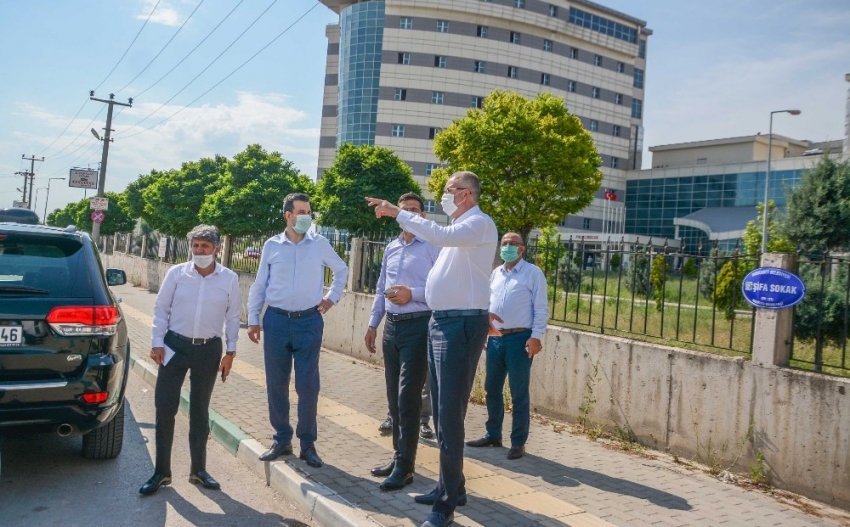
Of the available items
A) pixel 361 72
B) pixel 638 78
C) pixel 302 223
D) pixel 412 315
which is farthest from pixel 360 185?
pixel 638 78

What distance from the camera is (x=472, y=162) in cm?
3628

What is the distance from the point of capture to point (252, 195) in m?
22.5

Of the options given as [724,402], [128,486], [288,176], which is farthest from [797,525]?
[288,176]

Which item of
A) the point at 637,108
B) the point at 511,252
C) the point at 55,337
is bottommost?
the point at 55,337

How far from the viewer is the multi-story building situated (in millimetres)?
54125

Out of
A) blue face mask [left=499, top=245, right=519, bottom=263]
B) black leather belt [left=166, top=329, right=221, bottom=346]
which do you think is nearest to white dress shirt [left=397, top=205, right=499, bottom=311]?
black leather belt [left=166, top=329, right=221, bottom=346]

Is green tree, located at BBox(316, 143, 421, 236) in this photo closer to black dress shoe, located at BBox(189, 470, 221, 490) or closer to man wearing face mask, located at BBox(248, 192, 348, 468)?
man wearing face mask, located at BBox(248, 192, 348, 468)

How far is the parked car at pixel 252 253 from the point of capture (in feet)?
49.6

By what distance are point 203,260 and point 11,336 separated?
1248mm

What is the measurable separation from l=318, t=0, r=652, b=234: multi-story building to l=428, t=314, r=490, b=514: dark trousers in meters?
49.4

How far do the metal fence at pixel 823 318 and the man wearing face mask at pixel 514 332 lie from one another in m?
2.09

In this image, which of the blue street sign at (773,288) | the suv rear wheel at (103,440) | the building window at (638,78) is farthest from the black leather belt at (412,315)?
the building window at (638,78)

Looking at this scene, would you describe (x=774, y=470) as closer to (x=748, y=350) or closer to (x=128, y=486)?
(x=748, y=350)

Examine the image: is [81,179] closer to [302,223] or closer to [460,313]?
[302,223]
